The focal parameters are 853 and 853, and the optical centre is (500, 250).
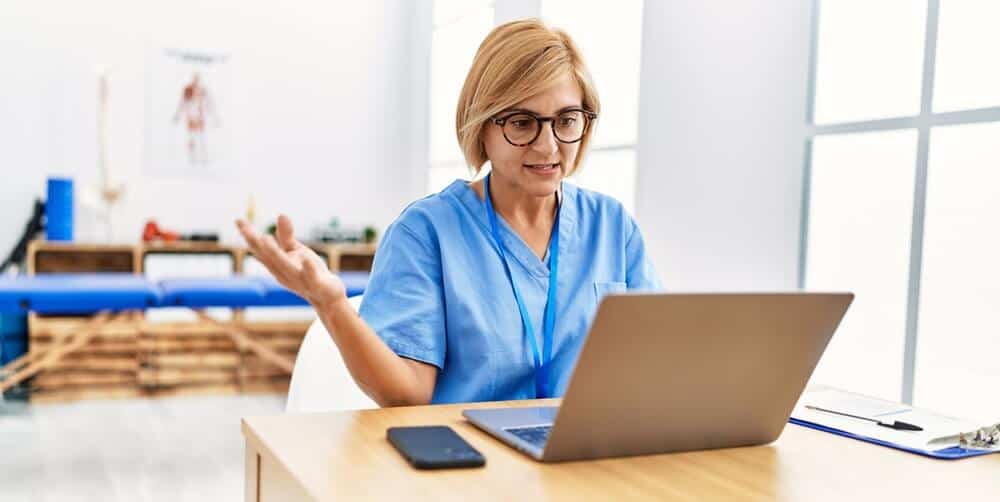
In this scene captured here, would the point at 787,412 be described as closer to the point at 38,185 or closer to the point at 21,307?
the point at 21,307

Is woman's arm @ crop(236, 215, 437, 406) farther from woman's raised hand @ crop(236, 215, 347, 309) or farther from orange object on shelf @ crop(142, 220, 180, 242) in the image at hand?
orange object on shelf @ crop(142, 220, 180, 242)

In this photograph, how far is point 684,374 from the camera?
871 millimetres

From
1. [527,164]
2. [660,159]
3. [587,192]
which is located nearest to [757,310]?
[527,164]

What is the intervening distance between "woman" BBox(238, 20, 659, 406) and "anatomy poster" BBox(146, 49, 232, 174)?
11.6 ft

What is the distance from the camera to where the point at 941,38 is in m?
2.01

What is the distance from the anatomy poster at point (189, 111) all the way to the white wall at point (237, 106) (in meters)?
0.05

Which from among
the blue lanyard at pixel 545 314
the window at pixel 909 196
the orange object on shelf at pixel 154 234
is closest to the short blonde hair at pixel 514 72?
the blue lanyard at pixel 545 314

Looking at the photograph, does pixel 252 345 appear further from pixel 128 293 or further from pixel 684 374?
pixel 684 374

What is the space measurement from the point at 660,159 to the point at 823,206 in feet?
2.17

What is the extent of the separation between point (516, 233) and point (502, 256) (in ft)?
0.19

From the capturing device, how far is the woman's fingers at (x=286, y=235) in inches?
38.2

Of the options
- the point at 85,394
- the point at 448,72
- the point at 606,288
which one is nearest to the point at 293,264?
the point at 606,288

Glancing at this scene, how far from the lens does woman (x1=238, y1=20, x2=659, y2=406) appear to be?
4.40ft

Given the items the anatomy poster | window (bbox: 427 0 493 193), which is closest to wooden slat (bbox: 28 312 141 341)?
the anatomy poster
